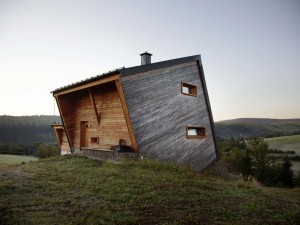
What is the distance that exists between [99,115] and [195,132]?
710cm

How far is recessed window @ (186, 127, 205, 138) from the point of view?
1508 centimetres

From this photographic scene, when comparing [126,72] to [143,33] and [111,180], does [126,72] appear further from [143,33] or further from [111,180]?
[143,33]

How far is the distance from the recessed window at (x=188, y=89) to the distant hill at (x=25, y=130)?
74.0 m

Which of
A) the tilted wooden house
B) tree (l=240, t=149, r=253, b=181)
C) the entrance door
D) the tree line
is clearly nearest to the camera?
the tilted wooden house

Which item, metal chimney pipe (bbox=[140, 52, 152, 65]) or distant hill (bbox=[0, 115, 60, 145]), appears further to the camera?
distant hill (bbox=[0, 115, 60, 145])

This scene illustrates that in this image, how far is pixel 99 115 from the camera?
1456 centimetres

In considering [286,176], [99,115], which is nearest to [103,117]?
[99,115]

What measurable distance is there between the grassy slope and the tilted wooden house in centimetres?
464

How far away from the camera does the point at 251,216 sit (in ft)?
14.8

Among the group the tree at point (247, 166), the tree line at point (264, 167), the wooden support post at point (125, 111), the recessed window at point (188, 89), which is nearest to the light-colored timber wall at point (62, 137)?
the wooden support post at point (125, 111)

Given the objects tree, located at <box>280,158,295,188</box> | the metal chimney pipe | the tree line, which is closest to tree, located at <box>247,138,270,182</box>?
the tree line

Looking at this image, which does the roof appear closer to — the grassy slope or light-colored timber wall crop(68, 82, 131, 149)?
light-colored timber wall crop(68, 82, 131, 149)

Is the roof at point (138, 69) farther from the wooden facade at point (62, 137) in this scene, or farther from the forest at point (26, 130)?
the forest at point (26, 130)

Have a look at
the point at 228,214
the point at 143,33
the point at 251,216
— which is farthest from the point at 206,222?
the point at 143,33
